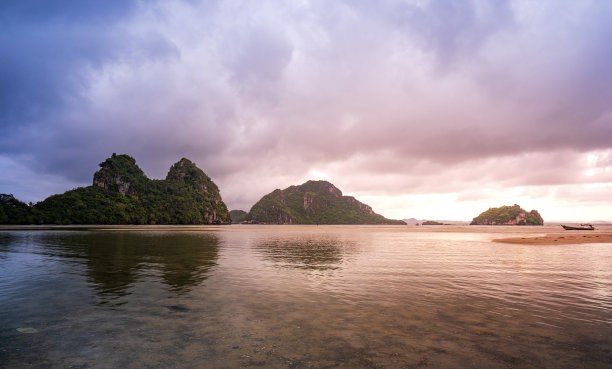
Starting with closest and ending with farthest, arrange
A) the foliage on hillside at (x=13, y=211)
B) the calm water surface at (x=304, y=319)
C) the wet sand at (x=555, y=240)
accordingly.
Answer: the calm water surface at (x=304, y=319), the wet sand at (x=555, y=240), the foliage on hillside at (x=13, y=211)

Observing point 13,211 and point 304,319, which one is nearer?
point 304,319

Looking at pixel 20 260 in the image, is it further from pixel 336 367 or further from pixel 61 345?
pixel 336 367

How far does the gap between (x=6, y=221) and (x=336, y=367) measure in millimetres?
161735

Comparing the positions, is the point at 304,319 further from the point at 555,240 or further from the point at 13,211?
the point at 13,211

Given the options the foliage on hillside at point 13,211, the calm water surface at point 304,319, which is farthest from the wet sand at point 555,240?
the foliage on hillside at point 13,211

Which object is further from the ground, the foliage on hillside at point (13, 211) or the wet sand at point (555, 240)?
the foliage on hillside at point (13, 211)

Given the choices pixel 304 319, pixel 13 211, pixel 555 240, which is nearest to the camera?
pixel 304 319

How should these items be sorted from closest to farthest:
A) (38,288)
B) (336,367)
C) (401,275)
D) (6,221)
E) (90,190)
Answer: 1. (336,367)
2. (38,288)
3. (401,275)
4. (6,221)
5. (90,190)

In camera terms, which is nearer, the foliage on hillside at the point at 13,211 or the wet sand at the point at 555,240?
the wet sand at the point at 555,240

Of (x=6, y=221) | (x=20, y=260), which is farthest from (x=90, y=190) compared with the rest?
(x=20, y=260)

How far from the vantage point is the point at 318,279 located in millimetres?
17578

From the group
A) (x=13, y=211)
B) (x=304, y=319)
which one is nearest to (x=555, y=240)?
(x=304, y=319)

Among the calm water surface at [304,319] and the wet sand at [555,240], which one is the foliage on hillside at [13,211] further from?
the wet sand at [555,240]

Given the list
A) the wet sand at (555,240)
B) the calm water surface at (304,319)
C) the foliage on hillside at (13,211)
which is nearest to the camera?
the calm water surface at (304,319)
